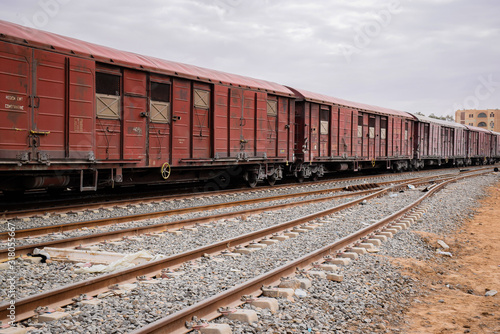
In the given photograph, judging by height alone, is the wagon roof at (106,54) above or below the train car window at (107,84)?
Result: above

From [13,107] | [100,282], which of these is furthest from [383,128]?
[100,282]

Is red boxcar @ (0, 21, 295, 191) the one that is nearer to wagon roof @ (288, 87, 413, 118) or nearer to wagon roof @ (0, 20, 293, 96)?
wagon roof @ (0, 20, 293, 96)

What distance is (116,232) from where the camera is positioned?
7.41 metres

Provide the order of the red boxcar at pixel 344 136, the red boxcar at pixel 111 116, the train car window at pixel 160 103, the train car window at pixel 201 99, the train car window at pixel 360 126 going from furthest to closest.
→ the train car window at pixel 360 126 → the red boxcar at pixel 344 136 → the train car window at pixel 201 99 → the train car window at pixel 160 103 → the red boxcar at pixel 111 116

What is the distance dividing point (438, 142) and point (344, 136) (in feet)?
56.1

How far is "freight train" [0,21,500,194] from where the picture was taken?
9.04 meters

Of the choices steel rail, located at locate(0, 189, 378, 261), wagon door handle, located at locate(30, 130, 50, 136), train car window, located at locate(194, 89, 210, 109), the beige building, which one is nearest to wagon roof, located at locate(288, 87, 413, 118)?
train car window, located at locate(194, 89, 210, 109)

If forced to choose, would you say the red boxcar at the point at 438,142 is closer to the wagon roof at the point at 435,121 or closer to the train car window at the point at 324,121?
the wagon roof at the point at 435,121

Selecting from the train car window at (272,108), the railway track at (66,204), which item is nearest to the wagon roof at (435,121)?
the train car window at (272,108)

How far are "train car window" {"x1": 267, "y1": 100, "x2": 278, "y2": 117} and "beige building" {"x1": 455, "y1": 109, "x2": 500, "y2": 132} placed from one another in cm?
10666

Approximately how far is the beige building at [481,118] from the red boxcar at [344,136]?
92663 mm

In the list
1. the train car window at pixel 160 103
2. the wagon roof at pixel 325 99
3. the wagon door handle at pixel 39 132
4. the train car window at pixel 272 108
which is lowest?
the wagon door handle at pixel 39 132

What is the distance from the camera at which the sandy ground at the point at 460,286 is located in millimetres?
→ 4596

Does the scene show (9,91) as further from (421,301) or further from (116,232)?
(421,301)
